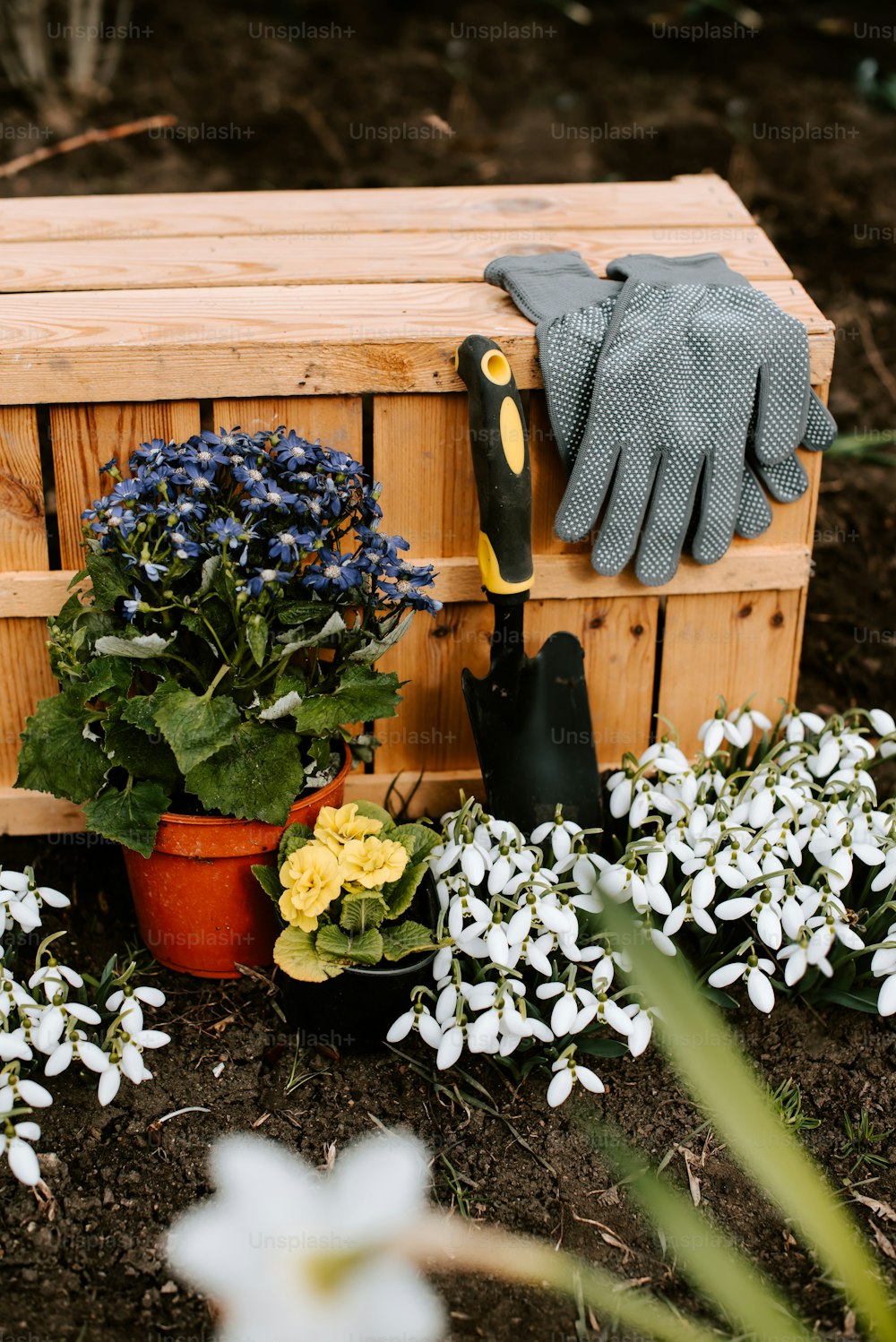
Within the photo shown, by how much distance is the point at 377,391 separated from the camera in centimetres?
194

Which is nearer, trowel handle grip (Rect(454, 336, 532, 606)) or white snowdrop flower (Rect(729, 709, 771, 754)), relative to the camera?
trowel handle grip (Rect(454, 336, 532, 606))

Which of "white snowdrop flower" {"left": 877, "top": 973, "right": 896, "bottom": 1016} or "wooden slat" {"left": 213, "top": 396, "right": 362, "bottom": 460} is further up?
"wooden slat" {"left": 213, "top": 396, "right": 362, "bottom": 460}

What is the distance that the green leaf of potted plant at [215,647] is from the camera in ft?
5.57

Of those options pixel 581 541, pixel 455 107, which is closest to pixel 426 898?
pixel 581 541

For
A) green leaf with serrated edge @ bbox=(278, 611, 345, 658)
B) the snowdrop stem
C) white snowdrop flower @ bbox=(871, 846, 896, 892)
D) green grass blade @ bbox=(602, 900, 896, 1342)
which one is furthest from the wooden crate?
green grass blade @ bbox=(602, 900, 896, 1342)

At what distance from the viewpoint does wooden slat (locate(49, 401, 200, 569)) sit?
6.29ft

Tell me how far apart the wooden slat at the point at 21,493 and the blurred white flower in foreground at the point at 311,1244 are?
0.91 m

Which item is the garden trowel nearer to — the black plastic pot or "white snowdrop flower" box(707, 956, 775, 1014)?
the black plastic pot

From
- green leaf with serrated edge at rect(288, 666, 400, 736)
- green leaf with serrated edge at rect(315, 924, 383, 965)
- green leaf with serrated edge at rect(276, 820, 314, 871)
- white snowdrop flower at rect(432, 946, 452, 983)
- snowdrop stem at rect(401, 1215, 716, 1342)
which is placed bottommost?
snowdrop stem at rect(401, 1215, 716, 1342)

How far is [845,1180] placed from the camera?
5.62 feet

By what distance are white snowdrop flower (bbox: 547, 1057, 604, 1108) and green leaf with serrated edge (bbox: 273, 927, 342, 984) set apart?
0.32 metres

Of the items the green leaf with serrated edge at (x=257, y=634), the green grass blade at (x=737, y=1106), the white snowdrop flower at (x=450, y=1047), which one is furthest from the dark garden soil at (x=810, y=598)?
the green grass blade at (x=737, y=1106)

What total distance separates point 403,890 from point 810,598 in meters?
1.40

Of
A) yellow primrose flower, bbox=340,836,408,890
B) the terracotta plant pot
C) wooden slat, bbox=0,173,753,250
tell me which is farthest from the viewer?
wooden slat, bbox=0,173,753,250
